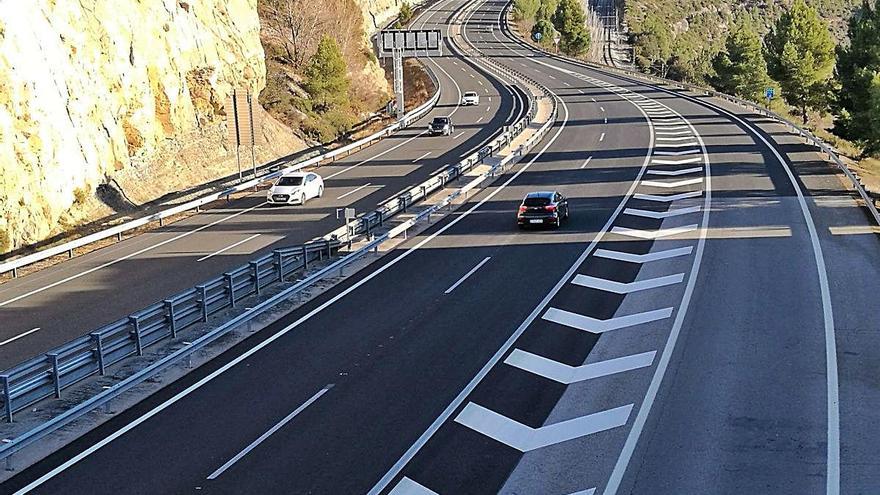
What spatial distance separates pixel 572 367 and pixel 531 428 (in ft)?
10.5

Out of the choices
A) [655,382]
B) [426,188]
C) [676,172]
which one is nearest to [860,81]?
[676,172]

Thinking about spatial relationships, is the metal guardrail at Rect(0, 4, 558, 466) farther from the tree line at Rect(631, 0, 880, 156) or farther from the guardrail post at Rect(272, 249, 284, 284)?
the tree line at Rect(631, 0, 880, 156)

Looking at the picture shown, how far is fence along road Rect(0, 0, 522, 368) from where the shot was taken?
A: 953 inches

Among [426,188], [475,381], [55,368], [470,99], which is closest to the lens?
[55,368]

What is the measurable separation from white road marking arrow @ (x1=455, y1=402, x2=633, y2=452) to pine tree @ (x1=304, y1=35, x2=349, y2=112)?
192 feet

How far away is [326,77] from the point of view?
240ft

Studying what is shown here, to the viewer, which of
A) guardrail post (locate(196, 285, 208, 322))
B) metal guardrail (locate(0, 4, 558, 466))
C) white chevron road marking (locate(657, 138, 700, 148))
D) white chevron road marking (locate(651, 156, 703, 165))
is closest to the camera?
metal guardrail (locate(0, 4, 558, 466))

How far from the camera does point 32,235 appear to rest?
1457 inches

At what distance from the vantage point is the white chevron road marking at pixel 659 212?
34.5 m

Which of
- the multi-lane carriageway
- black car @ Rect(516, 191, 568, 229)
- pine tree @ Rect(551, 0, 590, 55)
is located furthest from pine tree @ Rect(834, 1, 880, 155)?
pine tree @ Rect(551, 0, 590, 55)

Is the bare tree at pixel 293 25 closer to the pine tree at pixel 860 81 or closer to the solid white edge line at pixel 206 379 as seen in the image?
the pine tree at pixel 860 81

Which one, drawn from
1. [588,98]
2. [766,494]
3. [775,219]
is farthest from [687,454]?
[588,98]

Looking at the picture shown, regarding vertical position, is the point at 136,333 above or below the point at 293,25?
below

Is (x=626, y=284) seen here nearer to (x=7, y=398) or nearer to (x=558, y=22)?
(x=7, y=398)
